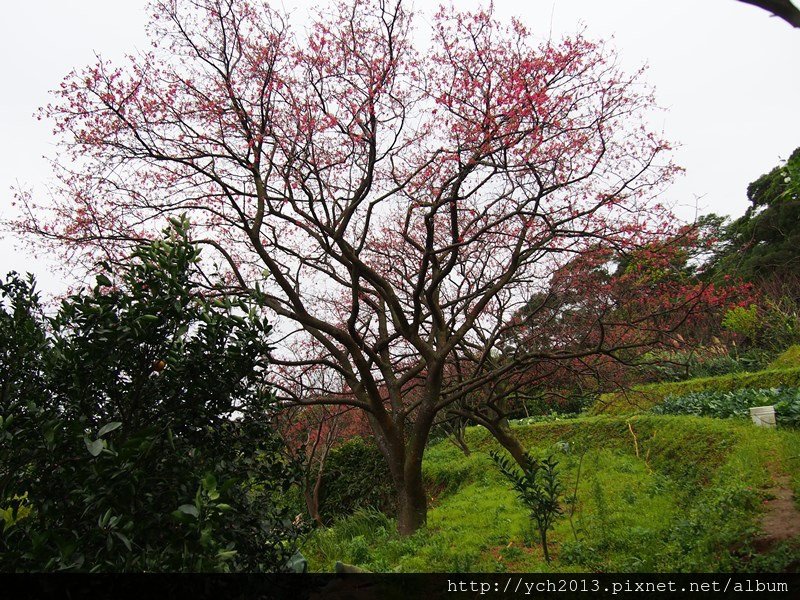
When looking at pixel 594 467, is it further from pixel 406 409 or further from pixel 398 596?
pixel 398 596

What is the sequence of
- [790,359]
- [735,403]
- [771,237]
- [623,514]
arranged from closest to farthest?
[623,514] < [735,403] < [790,359] < [771,237]

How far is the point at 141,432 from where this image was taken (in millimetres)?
2076

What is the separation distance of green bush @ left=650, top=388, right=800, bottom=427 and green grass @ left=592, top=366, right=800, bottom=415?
284mm

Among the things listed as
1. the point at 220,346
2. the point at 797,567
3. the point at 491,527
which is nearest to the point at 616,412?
the point at 491,527

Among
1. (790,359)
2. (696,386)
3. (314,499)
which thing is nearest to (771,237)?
(790,359)

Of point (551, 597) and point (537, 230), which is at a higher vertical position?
point (537, 230)

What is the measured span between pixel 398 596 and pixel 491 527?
2.47 meters

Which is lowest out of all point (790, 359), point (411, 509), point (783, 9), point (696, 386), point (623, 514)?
point (623, 514)

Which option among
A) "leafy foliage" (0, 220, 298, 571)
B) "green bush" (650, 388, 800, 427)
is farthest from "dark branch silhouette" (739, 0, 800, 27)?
"green bush" (650, 388, 800, 427)

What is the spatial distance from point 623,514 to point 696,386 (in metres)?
7.03

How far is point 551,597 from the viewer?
4285mm

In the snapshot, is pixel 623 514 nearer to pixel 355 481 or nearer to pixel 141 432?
pixel 141 432

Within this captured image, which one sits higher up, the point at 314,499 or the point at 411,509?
the point at 314,499

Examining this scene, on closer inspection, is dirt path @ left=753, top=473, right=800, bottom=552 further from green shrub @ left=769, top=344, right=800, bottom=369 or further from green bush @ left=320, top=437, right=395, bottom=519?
green shrub @ left=769, top=344, right=800, bottom=369
